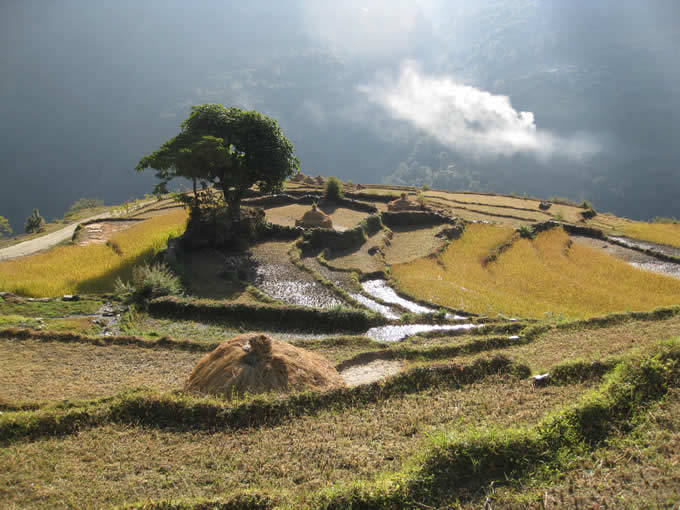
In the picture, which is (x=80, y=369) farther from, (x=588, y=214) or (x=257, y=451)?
(x=588, y=214)

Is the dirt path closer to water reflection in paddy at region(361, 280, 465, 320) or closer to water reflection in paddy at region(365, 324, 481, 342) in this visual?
water reflection in paddy at region(361, 280, 465, 320)

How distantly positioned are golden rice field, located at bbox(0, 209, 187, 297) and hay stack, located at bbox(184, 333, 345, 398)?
802 cm

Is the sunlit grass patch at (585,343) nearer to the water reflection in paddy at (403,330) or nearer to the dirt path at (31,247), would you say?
the water reflection in paddy at (403,330)

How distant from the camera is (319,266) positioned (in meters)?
17.2

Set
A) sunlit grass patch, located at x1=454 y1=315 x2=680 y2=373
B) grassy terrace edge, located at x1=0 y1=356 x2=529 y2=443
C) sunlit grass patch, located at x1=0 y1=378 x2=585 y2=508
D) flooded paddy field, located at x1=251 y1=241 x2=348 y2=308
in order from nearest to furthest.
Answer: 1. sunlit grass patch, located at x1=0 y1=378 x2=585 y2=508
2. grassy terrace edge, located at x1=0 y1=356 x2=529 y2=443
3. sunlit grass patch, located at x1=454 y1=315 x2=680 y2=373
4. flooded paddy field, located at x1=251 y1=241 x2=348 y2=308

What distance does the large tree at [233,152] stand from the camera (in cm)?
1717

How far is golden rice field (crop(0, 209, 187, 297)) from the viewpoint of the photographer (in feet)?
42.5

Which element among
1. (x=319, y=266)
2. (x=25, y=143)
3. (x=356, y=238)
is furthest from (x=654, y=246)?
(x=25, y=143)

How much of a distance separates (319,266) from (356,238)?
13.0ft

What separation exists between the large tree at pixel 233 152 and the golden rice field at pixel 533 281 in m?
7.71

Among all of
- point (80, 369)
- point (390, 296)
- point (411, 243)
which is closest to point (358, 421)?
point (80, 369)

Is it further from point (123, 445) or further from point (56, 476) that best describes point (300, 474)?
point (56, 476)

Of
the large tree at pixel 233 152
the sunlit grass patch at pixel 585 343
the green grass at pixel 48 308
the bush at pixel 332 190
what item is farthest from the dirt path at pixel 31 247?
the sunlit grass patch at pixel 585 343

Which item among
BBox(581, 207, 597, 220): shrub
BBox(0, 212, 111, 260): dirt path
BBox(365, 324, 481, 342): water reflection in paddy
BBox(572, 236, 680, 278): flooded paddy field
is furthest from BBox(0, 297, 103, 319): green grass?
BBox(581, 207, 597, 220): shrub
